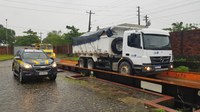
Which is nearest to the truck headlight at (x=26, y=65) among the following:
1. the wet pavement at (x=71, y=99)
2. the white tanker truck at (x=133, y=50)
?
the wet pavement at (x=71, y=99)

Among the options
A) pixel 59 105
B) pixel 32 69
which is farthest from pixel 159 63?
pixel 32 69

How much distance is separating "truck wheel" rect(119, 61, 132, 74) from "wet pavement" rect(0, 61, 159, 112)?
1.06 m

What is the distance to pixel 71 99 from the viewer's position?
7.00 m

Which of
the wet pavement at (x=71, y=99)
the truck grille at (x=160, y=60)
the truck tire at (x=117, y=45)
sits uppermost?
the truck tire at (x=117, y=45)

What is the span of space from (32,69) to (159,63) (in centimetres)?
607

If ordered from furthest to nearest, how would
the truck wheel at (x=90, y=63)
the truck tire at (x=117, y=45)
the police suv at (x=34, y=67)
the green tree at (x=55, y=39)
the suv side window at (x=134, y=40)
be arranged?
the green tree at (x=55, y=39) < the truck wheel at (x=90, y=63) < the truck tire at (x=117, y=45) < the police suv at (x=34, y=67) < the suv side window at (x=134, y=40)

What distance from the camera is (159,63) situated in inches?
357

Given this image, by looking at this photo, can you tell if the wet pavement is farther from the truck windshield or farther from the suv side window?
the truck windshield

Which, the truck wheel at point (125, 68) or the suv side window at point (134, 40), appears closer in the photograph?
the suv side window at point (134, 40)

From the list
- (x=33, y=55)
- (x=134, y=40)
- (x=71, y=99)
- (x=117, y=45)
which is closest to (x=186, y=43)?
(x=117, y=45)

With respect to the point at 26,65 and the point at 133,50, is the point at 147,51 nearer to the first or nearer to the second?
the point at 133,50

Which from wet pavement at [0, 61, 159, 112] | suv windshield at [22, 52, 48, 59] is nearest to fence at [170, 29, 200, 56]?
wet pavement at [0, 61, 159, 112]

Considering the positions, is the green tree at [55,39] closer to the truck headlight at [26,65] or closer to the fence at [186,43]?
the fence at [186,43]

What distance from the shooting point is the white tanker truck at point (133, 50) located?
890 centimetres
